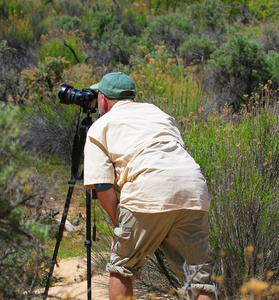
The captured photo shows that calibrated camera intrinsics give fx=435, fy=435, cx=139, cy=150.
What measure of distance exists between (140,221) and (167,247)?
0.84 feet

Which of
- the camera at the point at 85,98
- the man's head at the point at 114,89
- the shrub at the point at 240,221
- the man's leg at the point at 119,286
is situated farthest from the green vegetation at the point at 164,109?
the camera at the point at 85,98

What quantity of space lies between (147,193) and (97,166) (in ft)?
1.06

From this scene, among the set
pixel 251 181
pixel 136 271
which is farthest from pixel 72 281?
pixel 251 181

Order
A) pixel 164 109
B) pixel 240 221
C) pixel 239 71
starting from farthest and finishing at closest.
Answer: pixel 239 71
pixel 164 109
pixel 240 221

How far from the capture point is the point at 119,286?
2.35 m

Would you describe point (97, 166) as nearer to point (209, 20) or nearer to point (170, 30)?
point (170, 30)

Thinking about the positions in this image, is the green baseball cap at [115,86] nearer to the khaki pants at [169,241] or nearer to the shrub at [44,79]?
the khaki pants at [169,241]

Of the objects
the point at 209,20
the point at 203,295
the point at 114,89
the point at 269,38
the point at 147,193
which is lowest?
the point at 203,295

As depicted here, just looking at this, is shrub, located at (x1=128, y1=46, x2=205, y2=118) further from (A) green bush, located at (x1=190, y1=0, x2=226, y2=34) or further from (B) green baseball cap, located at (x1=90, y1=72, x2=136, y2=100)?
(A) green bush, located at (x1=190, y1=0, x2=226, y2=34)

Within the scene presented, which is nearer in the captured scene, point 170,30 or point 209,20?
point 170,30

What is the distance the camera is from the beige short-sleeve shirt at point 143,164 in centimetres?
217

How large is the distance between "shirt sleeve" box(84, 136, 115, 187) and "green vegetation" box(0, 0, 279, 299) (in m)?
0.29

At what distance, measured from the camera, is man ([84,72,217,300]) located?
2189 millimetres

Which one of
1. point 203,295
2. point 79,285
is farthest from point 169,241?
point 79,285
